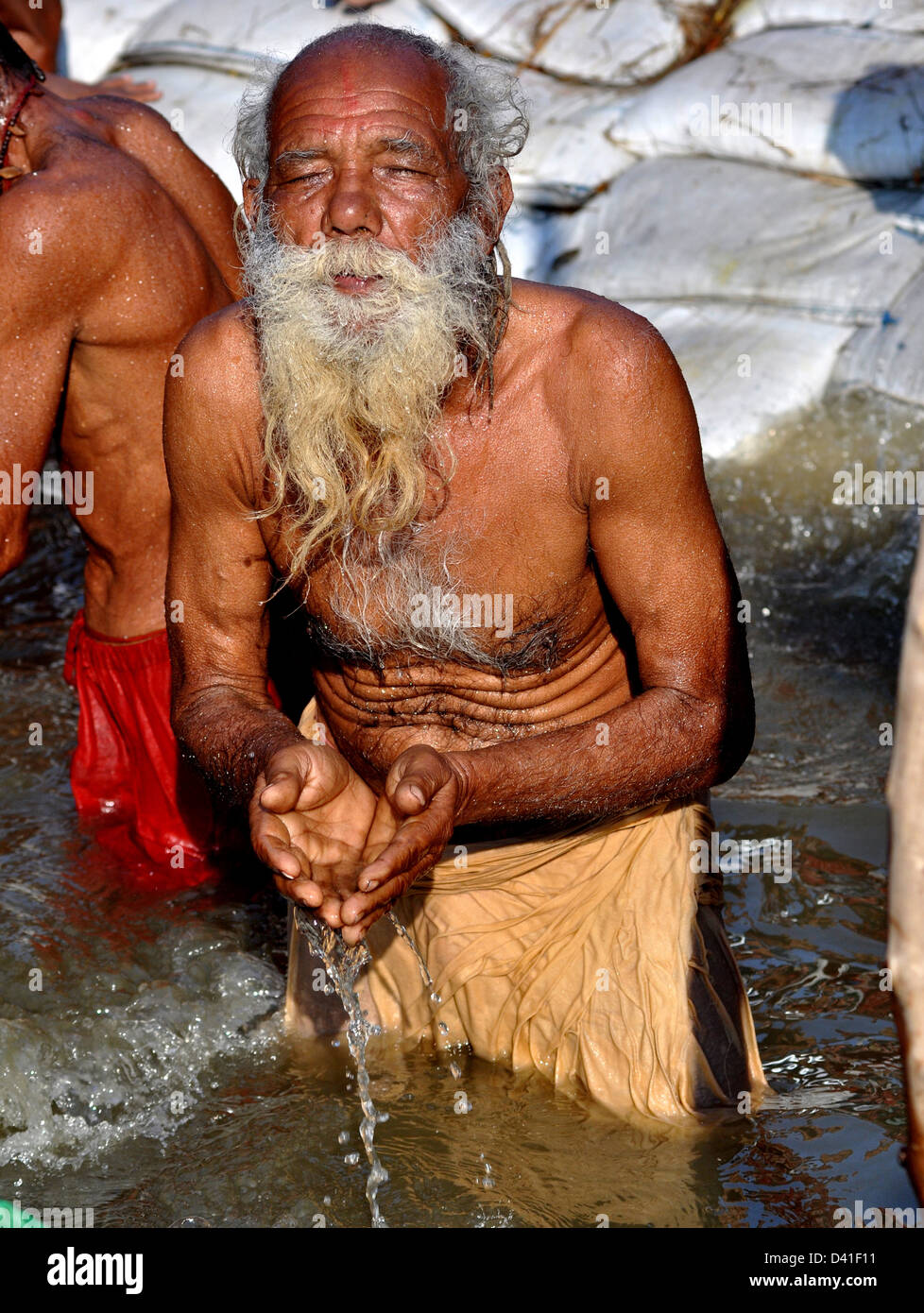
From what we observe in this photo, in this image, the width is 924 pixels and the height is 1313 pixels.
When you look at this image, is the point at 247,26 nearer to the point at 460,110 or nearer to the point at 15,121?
the point at 15,121

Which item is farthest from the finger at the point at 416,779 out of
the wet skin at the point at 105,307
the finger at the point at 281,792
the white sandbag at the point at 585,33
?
the white sandbag at the point at 585,33

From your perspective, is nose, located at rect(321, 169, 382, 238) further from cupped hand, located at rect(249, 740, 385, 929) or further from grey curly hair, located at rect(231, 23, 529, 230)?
cupped hand, located at rect(249, 740, 385, 929)

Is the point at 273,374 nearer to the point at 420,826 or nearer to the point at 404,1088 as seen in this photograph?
the point at 420,826

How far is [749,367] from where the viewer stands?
5.86m

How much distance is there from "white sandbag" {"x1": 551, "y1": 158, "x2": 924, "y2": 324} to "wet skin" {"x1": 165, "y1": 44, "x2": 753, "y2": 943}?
3.64 m

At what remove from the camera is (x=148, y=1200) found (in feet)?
8.50

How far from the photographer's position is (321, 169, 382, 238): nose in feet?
7.81

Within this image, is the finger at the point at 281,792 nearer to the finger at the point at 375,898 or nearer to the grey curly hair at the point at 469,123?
the finger at the point at 375,898

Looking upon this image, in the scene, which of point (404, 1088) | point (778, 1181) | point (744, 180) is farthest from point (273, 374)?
point (744, 180)

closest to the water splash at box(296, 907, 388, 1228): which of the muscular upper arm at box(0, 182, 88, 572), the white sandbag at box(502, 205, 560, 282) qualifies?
the muscular upper arm at box(0, 182, 88, 572)

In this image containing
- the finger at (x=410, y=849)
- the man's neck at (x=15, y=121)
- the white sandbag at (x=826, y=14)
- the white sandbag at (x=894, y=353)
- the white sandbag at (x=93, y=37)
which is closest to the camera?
the finger at (x=410, y=849)

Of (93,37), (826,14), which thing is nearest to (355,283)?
(826,14)

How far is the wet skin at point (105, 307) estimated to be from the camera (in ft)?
10.2

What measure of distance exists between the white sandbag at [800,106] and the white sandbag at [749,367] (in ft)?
2.38
